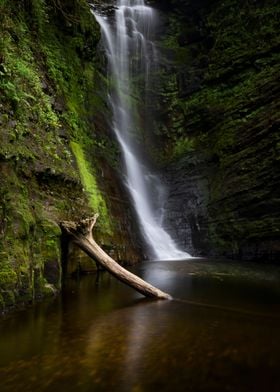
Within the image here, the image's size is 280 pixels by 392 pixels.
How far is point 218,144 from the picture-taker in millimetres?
14055

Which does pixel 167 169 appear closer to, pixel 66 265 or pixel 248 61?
pixel 248 61

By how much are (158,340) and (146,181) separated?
10.7m

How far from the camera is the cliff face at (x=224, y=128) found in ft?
37.7

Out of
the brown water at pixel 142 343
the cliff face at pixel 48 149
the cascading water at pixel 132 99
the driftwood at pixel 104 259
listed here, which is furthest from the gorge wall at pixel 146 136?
the brown water at pixel 142 343

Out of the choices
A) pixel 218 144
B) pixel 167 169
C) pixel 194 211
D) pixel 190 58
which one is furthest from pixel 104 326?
pixel 190 58

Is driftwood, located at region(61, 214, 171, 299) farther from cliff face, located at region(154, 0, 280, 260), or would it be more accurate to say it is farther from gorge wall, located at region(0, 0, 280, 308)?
cliff face, located at region(154, 0, 280, 260)

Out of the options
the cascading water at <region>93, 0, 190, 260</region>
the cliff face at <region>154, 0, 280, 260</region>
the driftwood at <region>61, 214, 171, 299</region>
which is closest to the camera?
the driftwood at <region>61, 214, 171, 299</region>

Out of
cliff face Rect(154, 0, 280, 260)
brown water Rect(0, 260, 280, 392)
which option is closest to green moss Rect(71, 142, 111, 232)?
brown water Rect(0, 260, 280, 392)

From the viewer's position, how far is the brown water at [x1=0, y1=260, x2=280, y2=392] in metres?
2.92

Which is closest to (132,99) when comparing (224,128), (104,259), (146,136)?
(146,136)

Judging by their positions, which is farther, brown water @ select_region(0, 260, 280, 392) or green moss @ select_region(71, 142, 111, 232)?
green moss @ select_region(71, 142, 111, 232)

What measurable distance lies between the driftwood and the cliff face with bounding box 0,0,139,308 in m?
0.34

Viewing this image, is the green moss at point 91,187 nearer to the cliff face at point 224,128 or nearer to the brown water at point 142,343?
the brown water at point 142,343

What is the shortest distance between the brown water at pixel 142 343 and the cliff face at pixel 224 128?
5439mm
